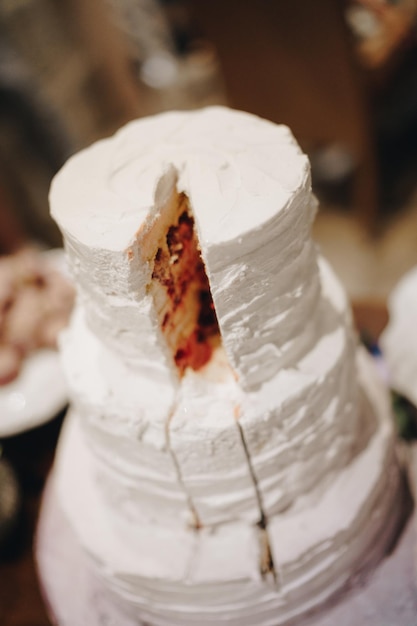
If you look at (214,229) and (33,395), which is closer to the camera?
(214,229)

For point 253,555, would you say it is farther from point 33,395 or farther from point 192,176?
point 33,395

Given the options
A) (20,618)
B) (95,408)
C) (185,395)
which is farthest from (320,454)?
(20,618)

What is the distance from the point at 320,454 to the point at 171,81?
4232 millimetres

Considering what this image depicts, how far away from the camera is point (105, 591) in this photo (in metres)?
1.69

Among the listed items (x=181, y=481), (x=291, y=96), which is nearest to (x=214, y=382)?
(x=181, y=481)

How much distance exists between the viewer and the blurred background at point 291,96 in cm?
315

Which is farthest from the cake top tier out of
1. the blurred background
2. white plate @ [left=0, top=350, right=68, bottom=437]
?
the blurred background

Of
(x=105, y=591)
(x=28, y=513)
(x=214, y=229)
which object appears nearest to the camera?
(x=214, y=229)

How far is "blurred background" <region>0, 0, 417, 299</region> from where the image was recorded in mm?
3150

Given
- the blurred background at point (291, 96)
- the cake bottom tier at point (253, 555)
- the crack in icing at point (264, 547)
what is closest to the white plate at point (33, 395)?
the cake bottom tier at point (253, 555)

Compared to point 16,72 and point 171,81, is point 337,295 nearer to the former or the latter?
point 16,72

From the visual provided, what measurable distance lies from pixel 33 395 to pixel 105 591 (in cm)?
86

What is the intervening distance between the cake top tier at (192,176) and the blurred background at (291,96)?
1.74 metres

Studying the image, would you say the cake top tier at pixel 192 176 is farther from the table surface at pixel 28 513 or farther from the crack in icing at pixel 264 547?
the table surface at pixel 28 513
